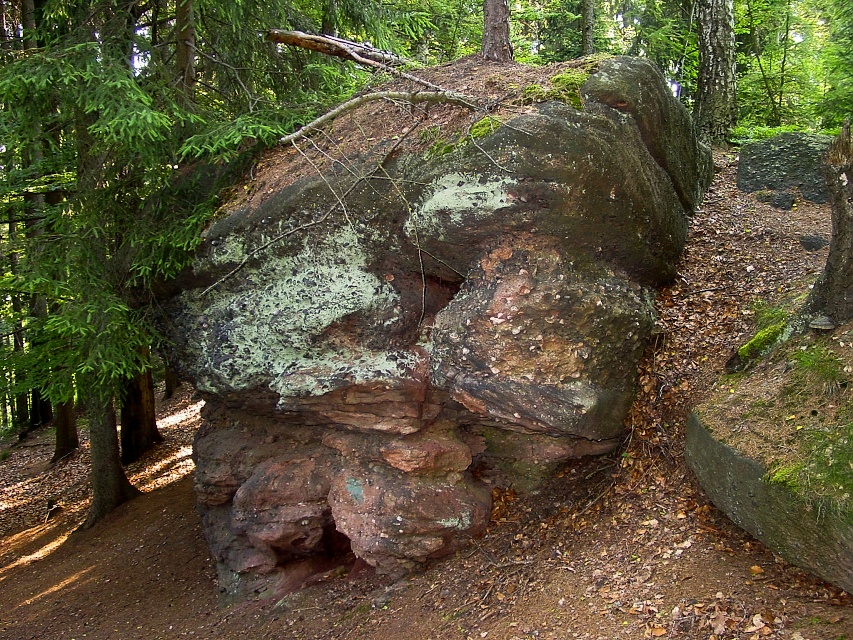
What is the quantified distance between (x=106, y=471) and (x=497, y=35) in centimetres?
962

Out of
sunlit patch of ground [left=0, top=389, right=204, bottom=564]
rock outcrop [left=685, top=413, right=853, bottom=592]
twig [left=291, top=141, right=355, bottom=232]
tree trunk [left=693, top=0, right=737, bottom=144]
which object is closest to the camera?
rock outcrop [left=685, top=413, right=853, bottom=592]

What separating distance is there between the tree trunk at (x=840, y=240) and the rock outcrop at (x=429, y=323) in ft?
5.61

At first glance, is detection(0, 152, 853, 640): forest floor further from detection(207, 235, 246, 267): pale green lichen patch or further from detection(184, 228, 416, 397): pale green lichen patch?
detection(207, 235, 246, 267): pale green lichen patch

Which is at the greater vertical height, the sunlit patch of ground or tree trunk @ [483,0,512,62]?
tree trunk @ [483,0,512,62]

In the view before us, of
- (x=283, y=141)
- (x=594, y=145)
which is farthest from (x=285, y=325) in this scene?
(x=594, y=145)

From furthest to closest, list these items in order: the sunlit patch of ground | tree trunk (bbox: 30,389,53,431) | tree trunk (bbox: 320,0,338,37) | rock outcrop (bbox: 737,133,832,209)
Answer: tree trunk (bbox: 30,389,53,431)
the sunlit patch of ground
tree trunk (bbox: 320,0,338,37)
rock outcrop (bbox: 737,133,832,209)

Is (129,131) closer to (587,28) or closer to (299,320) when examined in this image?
(299,320)

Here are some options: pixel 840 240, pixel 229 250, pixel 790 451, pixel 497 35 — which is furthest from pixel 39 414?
pixel 840 240

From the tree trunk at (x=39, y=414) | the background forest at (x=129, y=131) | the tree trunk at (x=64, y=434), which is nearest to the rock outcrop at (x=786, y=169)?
the background forest at (x=129, y=131)

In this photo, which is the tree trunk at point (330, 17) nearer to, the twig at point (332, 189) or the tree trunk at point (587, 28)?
the twig at point (332, 189)

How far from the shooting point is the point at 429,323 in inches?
282

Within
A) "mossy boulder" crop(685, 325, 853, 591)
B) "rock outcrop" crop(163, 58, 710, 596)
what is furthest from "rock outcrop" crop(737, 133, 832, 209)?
"mossy boulder" crop(685, 325, 853, 591)

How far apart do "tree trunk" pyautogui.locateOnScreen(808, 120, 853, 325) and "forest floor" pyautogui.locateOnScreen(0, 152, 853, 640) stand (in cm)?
125

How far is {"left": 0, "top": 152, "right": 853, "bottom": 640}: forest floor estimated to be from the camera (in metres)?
5.01
